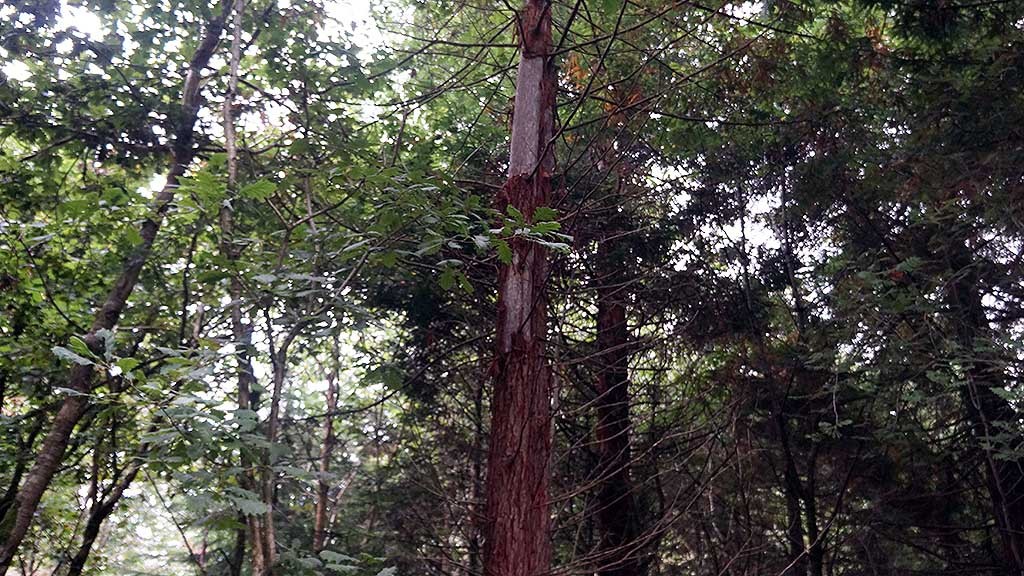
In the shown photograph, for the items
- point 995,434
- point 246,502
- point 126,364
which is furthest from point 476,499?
point 995,434

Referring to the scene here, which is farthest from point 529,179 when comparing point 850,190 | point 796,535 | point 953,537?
point 953,537

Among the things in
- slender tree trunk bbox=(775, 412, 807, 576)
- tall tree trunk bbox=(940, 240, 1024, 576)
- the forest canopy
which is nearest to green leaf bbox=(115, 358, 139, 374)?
the forest canopy

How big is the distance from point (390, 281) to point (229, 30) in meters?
2.61

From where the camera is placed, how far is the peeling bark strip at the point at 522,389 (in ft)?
13.3

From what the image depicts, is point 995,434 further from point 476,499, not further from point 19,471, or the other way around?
point 19,471

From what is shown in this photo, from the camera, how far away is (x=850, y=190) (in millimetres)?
9047

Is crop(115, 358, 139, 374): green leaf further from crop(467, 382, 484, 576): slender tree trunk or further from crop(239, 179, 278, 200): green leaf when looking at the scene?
crop(467, 382, 484, 576): slender tree trunk

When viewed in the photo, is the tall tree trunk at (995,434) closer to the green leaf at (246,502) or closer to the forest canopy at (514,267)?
the forest canopy at (514,267)

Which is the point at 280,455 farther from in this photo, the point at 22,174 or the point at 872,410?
the point at 872,410

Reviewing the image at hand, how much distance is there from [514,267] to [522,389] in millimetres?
754

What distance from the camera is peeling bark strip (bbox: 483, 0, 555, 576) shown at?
4.04 meters

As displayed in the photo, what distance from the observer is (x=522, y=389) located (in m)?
4.32

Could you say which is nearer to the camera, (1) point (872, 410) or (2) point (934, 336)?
(2) point (934, 336)

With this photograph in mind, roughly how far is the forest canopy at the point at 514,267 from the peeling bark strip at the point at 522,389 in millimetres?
22
